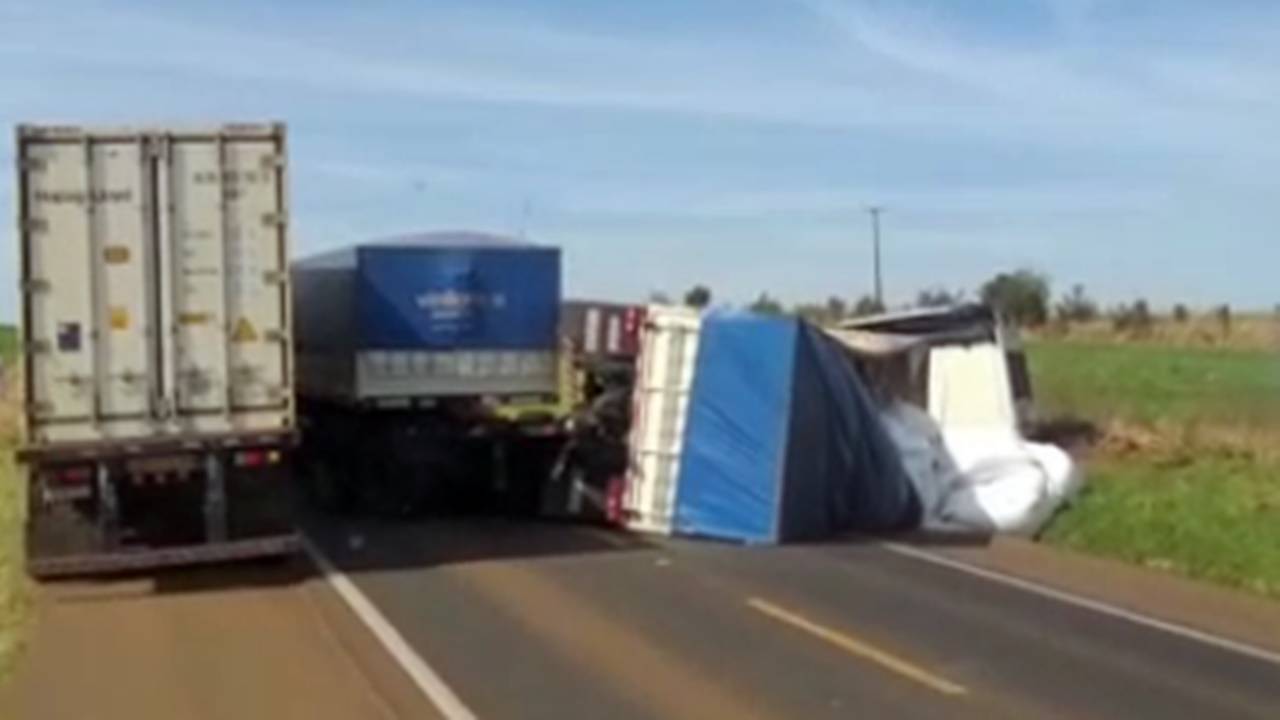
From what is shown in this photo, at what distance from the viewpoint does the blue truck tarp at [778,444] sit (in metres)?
23.5

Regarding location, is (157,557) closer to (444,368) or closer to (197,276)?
(197,276)

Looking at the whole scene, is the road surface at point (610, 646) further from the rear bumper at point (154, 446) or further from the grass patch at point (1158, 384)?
the grass patch at point (1158, 384)

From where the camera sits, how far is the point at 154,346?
19.5 meters

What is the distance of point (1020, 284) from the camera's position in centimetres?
9894

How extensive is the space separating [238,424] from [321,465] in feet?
30.2

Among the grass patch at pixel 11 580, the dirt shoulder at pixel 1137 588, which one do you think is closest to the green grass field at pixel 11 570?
the grass patch at pixel 11 580

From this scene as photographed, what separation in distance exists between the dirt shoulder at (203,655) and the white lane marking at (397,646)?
11 centimetres

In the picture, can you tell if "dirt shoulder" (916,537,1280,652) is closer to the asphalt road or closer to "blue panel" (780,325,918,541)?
the asphalt road

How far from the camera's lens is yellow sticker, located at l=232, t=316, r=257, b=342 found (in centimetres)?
1977

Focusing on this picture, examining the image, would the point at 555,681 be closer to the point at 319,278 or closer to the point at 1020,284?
the point at 319,278

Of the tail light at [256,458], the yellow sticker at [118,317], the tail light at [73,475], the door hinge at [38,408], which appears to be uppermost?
the yellow sticker at [118,317]

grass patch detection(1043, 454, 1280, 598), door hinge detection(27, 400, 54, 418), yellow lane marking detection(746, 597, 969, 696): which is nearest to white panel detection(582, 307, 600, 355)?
grass patch detection(1043, 454, 1280, 598)

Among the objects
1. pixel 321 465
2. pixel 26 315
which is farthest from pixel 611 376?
pixel 26 315

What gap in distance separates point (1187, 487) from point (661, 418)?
618 centimetres
